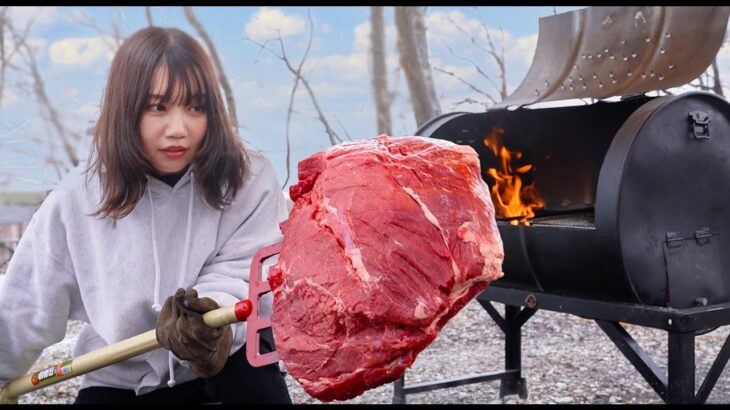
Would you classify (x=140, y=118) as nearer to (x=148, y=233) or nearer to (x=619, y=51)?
(x=148, y=233)

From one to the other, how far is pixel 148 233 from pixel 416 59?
4.75 metres

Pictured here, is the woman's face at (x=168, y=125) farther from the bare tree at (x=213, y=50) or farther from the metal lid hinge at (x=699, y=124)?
the bare tree at (x=213, y=50)

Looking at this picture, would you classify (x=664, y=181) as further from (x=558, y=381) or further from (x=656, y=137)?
(x=558, y=381)

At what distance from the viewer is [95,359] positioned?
2174 mm

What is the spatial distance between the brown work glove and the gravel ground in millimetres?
1924

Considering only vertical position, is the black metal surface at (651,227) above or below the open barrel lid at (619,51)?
below

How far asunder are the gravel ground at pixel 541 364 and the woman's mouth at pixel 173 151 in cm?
194

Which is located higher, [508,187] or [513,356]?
[508,187]

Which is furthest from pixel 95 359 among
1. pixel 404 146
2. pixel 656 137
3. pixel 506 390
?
pixel 506 390

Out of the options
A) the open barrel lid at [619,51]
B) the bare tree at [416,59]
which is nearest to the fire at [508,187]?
the open barrel lid at [619,51]

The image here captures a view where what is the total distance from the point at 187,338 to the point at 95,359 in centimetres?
33

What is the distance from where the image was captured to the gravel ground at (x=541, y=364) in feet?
13.3

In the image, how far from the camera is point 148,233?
2.46m

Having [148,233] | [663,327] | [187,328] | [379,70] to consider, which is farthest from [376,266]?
[379,70]
